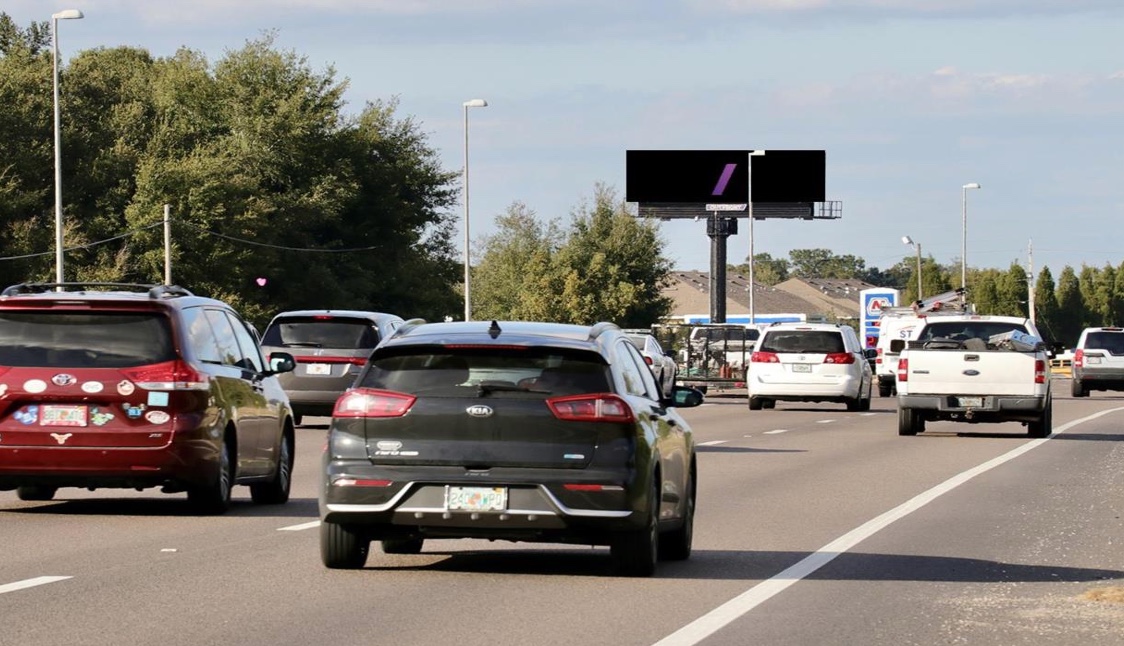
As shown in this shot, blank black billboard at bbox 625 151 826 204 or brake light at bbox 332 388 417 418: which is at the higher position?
blank black billboard at bbox 625 151 826 204

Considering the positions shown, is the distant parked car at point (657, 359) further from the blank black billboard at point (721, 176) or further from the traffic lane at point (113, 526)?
the blank black billboard at point (721, 176)

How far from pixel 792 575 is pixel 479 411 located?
2265 millimetres

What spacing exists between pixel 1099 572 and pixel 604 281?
102 metres

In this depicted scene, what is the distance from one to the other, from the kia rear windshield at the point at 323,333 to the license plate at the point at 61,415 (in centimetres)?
1508

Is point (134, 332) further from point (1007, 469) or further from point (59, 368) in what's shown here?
point (1007, 469)

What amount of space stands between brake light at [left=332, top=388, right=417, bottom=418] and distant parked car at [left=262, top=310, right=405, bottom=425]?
735 inches

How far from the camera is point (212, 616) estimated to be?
10.4 m

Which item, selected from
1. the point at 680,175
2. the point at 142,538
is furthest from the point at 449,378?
the point at 680,175

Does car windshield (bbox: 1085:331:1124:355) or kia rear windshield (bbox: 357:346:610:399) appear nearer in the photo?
kia rear windshield (bbox: 357:346:610:399)

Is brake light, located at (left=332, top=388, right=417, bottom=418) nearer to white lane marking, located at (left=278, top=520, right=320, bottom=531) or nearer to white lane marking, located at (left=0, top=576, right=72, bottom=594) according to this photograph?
white lane marking, located at (left=0, top=576, right=72, bottom=594)

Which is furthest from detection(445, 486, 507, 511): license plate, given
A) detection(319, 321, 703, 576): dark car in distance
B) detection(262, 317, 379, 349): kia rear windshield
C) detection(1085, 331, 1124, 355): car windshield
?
detection(1085, 331, 1124, 355): car windshield

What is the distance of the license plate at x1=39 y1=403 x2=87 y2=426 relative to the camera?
15.6 metres

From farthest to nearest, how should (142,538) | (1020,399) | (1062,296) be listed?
1. (1062,296)
2. (1020,399)
3. (142,538)

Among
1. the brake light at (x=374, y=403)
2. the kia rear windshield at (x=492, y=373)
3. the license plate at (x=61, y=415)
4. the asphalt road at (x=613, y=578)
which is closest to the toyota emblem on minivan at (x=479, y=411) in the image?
the kia rear windshield at (x=492, y=373)
